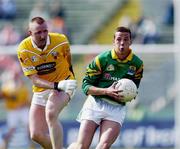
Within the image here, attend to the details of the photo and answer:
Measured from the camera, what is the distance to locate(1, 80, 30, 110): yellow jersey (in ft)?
73.2

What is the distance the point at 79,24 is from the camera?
25750 millimetres

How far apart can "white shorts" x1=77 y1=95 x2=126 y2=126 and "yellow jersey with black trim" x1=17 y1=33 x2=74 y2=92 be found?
893mm

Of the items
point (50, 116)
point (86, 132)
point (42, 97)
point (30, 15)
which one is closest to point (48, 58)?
point (42, 97)

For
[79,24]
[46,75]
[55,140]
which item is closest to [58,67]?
[46,75]

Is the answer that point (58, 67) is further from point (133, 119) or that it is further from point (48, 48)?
point (133, 119)

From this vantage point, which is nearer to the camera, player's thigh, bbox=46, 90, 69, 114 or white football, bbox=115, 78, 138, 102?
white football, bbox=115, 78, 138, 102

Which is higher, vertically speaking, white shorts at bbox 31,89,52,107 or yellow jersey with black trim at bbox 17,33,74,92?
yellow jersey with black trim at bbox 17,33,74,92

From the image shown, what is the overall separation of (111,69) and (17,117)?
9.45m

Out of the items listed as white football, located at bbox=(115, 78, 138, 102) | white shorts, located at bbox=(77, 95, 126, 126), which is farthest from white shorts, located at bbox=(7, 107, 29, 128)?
white football, located at bbox=(115, 78, 138, 102)

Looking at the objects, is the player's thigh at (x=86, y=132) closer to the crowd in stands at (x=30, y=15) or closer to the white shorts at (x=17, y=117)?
the white shorts at (x=17, y=117)

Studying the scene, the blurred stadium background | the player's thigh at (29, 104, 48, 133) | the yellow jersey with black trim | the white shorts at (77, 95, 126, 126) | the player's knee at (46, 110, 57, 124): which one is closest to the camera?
the white shorts at (77, 95, 126, 126)

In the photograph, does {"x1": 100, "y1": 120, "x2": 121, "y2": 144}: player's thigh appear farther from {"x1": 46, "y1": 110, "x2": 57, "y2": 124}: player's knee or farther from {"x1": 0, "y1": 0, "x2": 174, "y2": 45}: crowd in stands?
{"x1": 0, "y1": 0, "x2": 174, "y2": 45}: crowd in stands

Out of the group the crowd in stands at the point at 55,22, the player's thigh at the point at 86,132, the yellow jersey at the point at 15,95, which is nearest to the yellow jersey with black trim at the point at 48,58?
the player's thigh at the point at 86,132

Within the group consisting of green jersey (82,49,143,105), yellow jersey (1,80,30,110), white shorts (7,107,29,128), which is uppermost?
green jersey (82,49,143,105)
